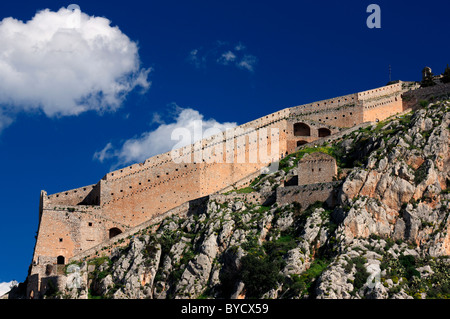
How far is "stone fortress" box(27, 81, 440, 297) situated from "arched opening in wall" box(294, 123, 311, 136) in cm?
12

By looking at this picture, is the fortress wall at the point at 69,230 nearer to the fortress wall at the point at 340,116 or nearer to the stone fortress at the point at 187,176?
the stone fortress at the point at 187,176

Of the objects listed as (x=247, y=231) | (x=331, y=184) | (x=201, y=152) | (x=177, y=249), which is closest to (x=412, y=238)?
(x=331, y=184)

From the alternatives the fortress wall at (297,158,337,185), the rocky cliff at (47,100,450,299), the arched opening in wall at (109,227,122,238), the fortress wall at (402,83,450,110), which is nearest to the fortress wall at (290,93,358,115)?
the fortress wall at (402,83,450,110)

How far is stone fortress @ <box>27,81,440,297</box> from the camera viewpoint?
247 feet

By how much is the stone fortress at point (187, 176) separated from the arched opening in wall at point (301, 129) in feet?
0.40

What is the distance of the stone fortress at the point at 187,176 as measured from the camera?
75250 millimetres

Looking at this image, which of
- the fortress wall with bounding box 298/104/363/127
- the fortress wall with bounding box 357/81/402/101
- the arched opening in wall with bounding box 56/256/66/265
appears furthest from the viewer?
the fortress wall with bounding box 357/81/402/101

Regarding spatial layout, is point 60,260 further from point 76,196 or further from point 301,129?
point 301,129

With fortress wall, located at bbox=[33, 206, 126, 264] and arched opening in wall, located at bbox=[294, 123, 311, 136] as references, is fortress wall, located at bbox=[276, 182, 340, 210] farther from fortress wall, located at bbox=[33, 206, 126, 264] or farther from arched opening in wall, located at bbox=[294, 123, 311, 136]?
arched opening in wall, located at bbox=[294, 123, 311, 136]

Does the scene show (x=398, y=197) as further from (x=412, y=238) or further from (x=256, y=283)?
(x=256, y=283)

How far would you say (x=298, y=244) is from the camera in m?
66.6

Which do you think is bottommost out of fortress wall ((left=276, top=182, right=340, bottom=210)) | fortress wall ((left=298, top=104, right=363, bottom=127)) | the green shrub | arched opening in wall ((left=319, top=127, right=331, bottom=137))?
the green shrub

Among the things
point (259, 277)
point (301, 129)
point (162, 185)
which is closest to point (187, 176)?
point (162, 185)

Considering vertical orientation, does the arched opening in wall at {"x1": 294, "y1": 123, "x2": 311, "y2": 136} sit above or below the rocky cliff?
above
